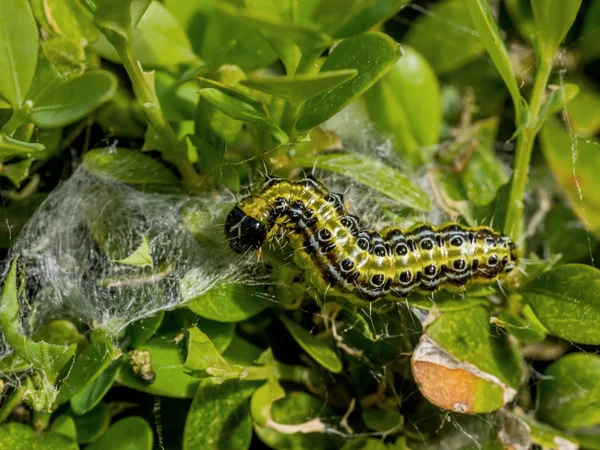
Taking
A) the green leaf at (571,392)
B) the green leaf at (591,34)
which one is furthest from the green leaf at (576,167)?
the green leaf at (571,392)

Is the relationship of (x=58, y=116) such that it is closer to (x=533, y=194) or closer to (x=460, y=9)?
(x=460, y=9)

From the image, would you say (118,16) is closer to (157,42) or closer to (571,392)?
(157,42)

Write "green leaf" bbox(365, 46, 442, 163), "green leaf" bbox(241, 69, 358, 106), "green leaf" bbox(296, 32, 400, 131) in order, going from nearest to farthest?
"green leaf" bbox(241, 69, 358, 106)
"green leaf" bbox(296, 32, 400, 131)
"green leaf" bbox(365, 46, 442, 163)

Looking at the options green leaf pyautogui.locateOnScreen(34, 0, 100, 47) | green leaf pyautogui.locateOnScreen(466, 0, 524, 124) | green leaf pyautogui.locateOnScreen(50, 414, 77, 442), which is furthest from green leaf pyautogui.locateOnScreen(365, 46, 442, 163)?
green leaf pyautogui.locateOnScreen(50, 414, 77, 442)

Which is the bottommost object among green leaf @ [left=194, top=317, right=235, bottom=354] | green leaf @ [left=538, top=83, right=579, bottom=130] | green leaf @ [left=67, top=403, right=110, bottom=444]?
green leaf @ [left=67, top=403, right=110, bottom=444]

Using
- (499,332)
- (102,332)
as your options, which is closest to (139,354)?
(102,332)

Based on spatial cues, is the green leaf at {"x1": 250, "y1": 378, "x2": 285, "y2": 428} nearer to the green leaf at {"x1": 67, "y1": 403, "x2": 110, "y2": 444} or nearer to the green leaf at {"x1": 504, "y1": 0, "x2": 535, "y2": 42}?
the green leaf at {"x1": 67, "y1": 403, "x2": 110, "y2": 444}
